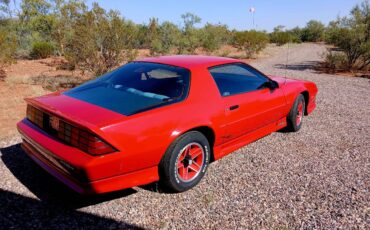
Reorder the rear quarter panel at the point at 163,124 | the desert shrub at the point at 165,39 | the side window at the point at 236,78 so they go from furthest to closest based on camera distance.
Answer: the desert shrub at the point at 165,39 < the side window at the point at 236,78 < the rear quarter panel at the point at 163,124

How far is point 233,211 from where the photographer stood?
9.67 ft

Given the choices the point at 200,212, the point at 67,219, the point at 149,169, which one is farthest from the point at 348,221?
the point at 67,219

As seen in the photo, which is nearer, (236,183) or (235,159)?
(236,183)

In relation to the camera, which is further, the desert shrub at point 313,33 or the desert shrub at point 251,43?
the desert shrub at point 313,33

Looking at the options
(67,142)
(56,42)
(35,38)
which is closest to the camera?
(67,142)

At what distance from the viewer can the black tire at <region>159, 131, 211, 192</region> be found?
2.94 metres

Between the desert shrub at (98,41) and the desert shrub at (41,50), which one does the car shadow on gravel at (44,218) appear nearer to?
the desert shrub at (98,41)

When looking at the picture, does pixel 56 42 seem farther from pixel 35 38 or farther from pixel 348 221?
pixel 348 221

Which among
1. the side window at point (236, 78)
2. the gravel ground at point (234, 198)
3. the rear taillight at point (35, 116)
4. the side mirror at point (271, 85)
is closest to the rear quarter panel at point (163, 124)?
the side window at point (236, 78)

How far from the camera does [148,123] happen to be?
276 centimetres

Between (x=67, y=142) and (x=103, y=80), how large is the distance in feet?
3.99

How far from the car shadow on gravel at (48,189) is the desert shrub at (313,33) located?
159ft

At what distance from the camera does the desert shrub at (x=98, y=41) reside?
8164 mm

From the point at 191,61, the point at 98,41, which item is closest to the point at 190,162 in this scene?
the point at 191,61
